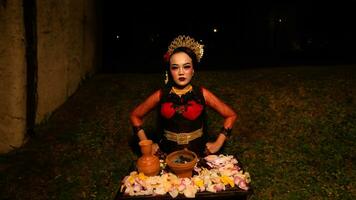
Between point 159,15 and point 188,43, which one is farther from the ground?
point 159,15

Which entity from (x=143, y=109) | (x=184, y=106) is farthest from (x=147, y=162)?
(x=143, y=109)

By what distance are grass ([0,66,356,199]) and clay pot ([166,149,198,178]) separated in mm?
1676

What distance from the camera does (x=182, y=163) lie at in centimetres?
365

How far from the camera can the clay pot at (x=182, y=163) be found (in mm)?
3559

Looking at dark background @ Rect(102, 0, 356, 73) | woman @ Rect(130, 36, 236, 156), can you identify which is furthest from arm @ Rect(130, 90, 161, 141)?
dark background @ Rect(102, 0, 356, 73)

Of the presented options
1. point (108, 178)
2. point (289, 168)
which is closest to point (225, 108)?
point (289, 168)

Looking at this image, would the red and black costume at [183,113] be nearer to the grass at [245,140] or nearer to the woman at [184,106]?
the woman at [184,106]

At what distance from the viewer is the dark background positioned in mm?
15992

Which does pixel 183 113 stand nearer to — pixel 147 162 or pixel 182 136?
pixel 182 136

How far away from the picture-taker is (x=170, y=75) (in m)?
4.51

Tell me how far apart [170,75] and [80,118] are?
11.6 feet

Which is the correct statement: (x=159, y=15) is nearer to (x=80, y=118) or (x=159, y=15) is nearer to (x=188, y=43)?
(x=80, y=118)

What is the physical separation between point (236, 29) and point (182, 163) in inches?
689

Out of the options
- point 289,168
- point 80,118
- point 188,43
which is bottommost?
point 289,168
